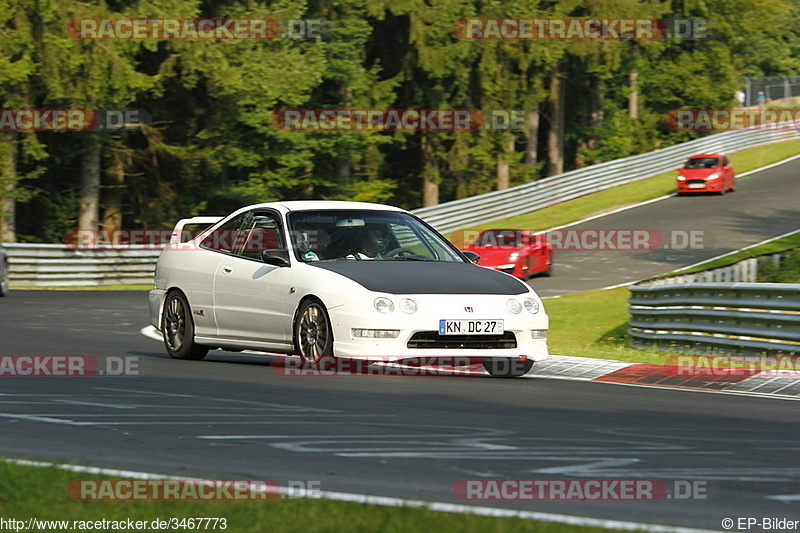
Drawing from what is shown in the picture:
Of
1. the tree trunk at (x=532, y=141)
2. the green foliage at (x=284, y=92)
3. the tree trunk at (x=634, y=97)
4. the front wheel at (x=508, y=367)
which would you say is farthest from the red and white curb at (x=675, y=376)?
the tree trunk at (x=634, y=97)

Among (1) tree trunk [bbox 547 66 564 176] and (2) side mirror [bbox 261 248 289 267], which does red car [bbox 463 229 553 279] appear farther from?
(1) tree trunk [bbox 547 66 564 176]

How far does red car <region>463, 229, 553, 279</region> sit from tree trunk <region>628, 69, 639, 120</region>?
40.8m

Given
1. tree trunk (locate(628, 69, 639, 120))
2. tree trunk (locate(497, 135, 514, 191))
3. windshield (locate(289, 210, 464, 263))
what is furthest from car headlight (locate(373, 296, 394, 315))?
tree trunk (locate(628, 69, 639, 120))

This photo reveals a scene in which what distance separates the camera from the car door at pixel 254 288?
40.1 ft

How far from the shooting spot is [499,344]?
1160cm

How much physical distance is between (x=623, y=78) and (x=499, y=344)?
61.7m

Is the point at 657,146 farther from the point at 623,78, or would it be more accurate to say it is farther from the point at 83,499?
the point at 83,499

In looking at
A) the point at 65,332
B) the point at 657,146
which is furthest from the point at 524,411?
the point at 657,146

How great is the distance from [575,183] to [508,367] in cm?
3705

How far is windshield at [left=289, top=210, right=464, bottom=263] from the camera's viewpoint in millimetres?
12352

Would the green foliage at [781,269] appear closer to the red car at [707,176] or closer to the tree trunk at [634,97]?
the red car at [707,176]

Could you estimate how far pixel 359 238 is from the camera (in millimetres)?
12508

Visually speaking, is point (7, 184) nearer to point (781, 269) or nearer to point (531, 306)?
point (781, 269)

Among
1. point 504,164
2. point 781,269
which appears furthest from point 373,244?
point 504,164
